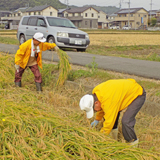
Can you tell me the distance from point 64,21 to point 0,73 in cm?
782

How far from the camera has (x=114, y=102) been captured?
3.09 m

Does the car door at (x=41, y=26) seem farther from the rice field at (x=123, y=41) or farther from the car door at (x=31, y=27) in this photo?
the rice field at (x=123, y=41)

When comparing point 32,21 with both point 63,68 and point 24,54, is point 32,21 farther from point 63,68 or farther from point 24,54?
point 24,54

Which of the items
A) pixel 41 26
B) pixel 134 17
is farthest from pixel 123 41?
pixel 134 17

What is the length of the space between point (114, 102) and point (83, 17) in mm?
76568

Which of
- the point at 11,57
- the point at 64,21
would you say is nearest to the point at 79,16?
the point at 64,21

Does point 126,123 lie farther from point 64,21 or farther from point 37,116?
point 64,21

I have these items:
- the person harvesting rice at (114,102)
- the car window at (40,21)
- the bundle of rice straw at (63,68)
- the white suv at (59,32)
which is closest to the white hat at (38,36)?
the bundle of rice straw at (63,68)

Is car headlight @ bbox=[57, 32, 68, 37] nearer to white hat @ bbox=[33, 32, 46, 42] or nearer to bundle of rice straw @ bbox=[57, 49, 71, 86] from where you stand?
bundle of rice straw @ bbox=[57, 49, 71, 86]

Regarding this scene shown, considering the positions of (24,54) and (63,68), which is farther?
(63,68)

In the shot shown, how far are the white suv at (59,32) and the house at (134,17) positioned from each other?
72.3 m

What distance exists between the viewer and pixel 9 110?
3.47 metres

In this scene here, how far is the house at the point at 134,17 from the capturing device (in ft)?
277

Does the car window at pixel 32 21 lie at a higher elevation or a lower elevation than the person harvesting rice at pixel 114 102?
higher
